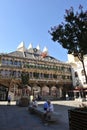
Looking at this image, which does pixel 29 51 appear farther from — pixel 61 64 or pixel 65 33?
pixel 65 33

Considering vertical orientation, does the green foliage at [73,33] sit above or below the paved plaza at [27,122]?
above

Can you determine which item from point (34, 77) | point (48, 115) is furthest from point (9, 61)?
point (48, 115)

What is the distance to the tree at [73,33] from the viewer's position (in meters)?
10.3

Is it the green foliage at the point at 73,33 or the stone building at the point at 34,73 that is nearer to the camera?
the green foliage at the point at 73,33

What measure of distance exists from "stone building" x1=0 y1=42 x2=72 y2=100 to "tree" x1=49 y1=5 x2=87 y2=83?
35.8m

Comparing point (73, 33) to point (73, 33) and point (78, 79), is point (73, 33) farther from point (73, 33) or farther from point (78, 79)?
point (78, 79)

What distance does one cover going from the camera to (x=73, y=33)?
10688 mm

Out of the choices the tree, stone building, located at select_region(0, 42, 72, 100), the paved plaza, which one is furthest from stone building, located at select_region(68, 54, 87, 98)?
the tree

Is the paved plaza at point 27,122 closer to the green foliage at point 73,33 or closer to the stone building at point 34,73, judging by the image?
the green foliage at point 73,33

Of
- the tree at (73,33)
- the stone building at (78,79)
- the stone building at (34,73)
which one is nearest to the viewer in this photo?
the tree at (73,33)

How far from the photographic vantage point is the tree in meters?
10.3

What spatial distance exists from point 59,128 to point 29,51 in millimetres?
47501

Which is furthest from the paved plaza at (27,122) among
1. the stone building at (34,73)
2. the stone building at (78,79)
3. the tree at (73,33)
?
the stone building at (78,79)

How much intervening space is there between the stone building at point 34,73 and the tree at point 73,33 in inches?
1409
